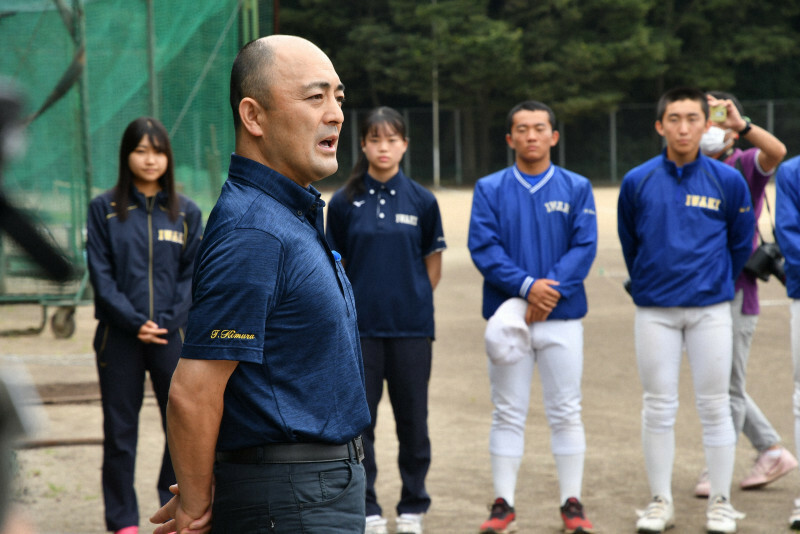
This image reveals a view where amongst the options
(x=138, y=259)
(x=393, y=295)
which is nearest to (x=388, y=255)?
(x=393, y=295)

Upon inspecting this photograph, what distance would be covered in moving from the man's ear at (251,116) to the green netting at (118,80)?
4863 millimetres

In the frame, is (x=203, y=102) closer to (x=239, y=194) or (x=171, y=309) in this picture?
(x=171, y=309)

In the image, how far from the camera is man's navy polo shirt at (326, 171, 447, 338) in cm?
507

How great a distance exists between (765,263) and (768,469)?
3.92ft

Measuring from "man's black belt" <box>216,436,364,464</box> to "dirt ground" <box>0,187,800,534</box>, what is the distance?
4.83ft

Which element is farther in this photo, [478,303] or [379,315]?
[478,303]

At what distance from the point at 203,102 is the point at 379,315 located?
723 centimetres

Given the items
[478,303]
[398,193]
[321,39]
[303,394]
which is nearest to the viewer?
[303,394]

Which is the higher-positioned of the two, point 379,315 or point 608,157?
point 608,157

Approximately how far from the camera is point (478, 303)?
1240 cm

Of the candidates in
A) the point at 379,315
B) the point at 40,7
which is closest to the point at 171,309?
the point at 379,315

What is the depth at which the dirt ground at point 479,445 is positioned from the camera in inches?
207

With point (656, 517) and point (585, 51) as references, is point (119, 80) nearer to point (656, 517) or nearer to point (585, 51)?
point (656, 517)

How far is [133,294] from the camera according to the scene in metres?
4.79
